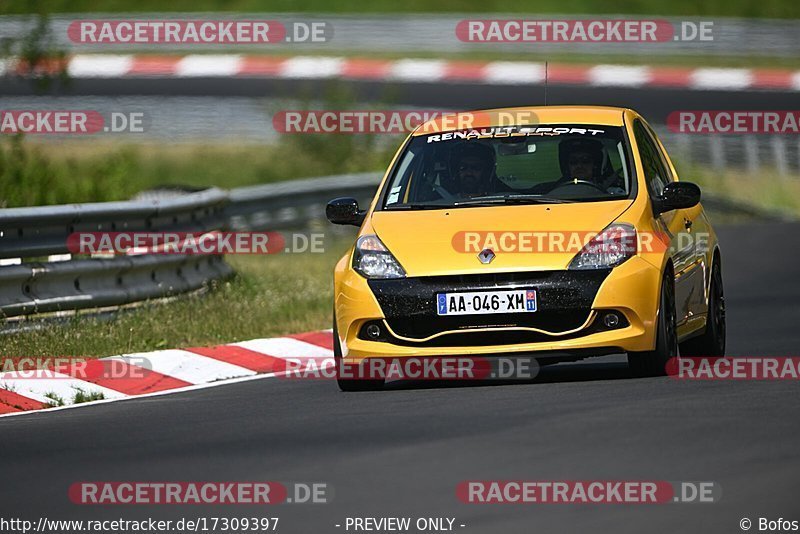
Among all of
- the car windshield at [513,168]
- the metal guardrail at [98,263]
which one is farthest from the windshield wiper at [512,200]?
the metal guardrail at [98,263]

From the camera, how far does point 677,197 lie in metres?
10.7

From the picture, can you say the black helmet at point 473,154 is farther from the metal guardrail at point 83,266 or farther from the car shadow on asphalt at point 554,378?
the metal guardrail at point 83,266

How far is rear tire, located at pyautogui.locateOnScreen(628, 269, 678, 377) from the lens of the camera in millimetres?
10148

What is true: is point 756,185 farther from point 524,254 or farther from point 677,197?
point 524,254

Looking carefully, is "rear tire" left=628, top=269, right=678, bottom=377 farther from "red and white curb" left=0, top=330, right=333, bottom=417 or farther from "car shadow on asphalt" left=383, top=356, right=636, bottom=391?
"red and white curb" left=0, top=330, right=333, bottom=417

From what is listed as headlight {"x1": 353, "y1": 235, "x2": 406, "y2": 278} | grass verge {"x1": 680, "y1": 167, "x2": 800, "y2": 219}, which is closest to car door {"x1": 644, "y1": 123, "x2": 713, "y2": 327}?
headlight {"x1": 353, "y1": 235, "x2": 406, "y2": 278}

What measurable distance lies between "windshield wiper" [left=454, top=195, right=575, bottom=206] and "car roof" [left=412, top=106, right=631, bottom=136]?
84 centimetres

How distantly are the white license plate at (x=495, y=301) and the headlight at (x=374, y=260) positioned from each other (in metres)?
0.37

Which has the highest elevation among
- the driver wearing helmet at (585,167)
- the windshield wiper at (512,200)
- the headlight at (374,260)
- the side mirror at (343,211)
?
the driver wearing helmet at (585,167)

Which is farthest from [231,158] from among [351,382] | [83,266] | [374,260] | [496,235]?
[496,235]

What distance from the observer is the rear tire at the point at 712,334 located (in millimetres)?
11805

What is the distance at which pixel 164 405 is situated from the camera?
10.5 metres

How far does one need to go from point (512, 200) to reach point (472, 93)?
24.0 meters

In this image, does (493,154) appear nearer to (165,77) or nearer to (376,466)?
(376,466)
